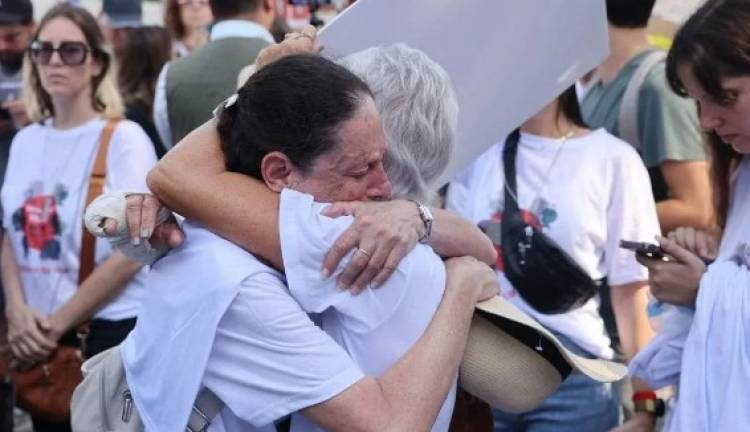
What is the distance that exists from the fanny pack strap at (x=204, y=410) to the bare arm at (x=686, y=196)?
7.54 feet

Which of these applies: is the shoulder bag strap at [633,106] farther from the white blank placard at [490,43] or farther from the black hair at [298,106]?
the black hair at [298,106]

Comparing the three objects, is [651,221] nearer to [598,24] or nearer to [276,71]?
[598,24]

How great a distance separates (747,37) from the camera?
2506 mm

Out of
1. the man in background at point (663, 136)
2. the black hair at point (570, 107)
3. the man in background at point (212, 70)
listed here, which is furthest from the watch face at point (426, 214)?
the man in background at point (212, 70)

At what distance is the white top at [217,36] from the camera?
168 inches

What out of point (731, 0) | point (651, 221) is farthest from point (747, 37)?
point (651, 221)

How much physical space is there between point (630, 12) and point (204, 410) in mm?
2791

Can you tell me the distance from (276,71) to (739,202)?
1.26 metres

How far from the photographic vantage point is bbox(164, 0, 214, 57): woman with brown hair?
20.0 feet

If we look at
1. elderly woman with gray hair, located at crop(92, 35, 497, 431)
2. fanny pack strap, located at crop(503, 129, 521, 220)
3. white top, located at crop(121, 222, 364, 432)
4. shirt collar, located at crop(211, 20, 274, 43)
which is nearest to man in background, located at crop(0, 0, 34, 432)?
shirt collar, located at crop(211, 20, 274, 43)

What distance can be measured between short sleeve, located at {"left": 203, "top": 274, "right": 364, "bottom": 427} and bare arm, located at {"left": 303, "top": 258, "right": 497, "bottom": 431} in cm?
3

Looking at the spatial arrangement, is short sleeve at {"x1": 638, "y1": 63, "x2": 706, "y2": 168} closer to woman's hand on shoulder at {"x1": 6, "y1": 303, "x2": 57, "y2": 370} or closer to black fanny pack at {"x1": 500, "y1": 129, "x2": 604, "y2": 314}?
black fanny pack at {"x1": 500, "y1": 129, "x2": 604, "y2": 314}

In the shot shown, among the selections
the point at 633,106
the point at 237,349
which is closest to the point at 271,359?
the point at 237,349

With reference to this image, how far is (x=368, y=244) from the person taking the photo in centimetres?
180
